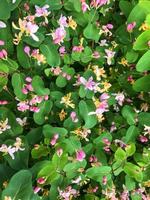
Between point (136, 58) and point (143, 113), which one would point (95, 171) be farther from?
point (136, 58)

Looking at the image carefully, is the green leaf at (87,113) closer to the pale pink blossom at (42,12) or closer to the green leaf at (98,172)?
the green leaf at (98,172)

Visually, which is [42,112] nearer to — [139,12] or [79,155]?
[79,155]

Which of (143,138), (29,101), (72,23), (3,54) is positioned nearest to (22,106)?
(29,101)

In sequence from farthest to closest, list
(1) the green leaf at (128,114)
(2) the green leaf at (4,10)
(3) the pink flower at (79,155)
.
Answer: (1) the green leaf at (128,114)
(3) the pink flower at (79,155)
(2) the green leaf at (4,10)

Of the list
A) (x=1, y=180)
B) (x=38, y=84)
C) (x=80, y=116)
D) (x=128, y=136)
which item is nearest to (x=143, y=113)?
(x=128, y=136)

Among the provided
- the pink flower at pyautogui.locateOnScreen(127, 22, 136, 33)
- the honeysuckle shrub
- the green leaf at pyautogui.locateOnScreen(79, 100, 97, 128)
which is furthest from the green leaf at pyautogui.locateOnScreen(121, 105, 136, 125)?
the pink flower at pyautogui.locateOnScreen(127, 22, 136, 33)

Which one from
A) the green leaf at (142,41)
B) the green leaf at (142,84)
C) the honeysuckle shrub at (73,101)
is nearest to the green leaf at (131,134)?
the honeysuckle shrub at (73,101)
